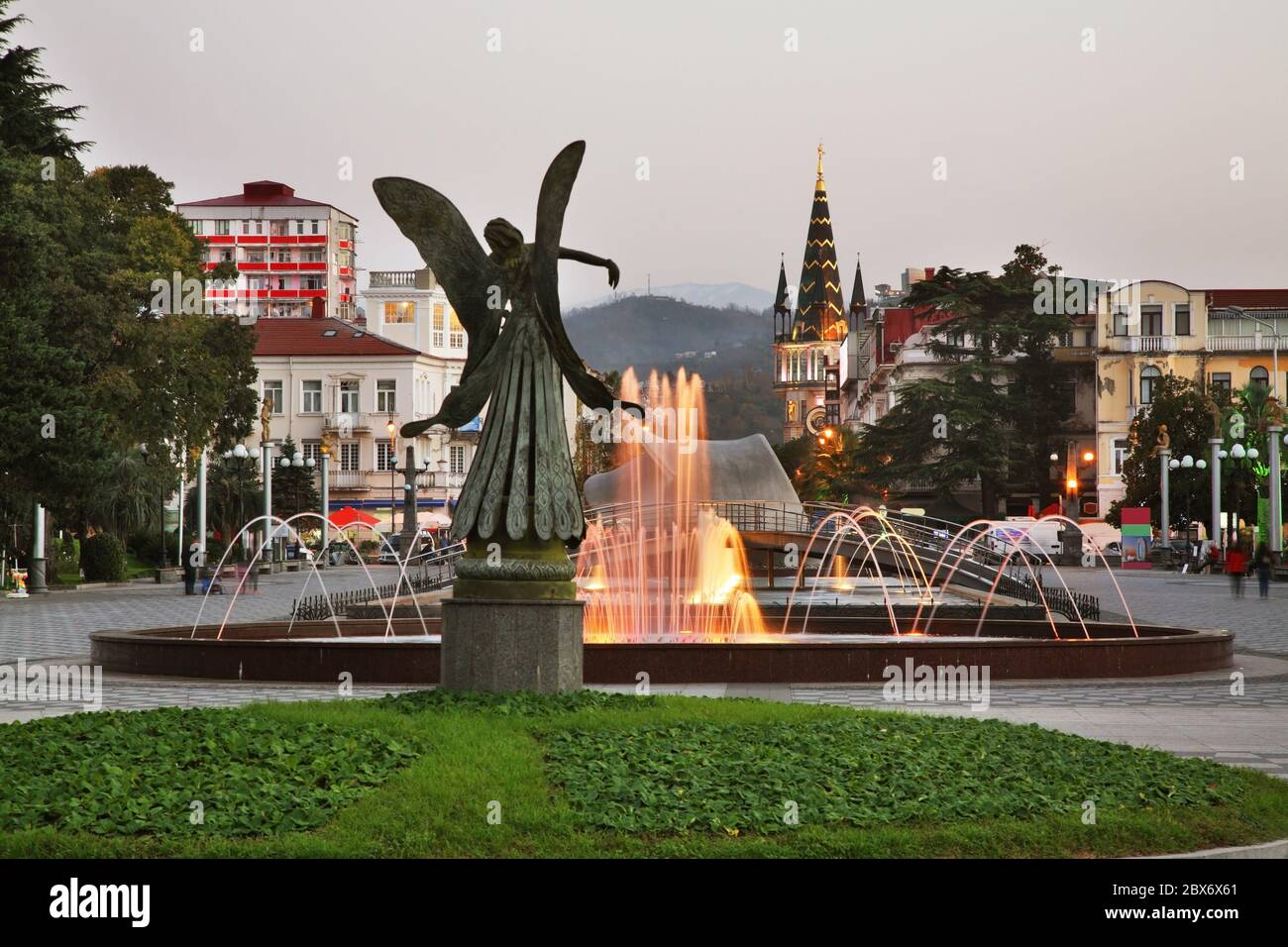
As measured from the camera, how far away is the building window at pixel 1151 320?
83.5 m

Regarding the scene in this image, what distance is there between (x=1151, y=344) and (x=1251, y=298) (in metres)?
9.98

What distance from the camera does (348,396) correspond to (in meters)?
91.9

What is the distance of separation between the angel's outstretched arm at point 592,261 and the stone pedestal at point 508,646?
9.24 feet

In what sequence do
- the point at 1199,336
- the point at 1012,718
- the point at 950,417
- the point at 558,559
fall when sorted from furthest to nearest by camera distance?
the point at 1199,336
the point at 950,417
the point at 1012,718
the point at 558,559

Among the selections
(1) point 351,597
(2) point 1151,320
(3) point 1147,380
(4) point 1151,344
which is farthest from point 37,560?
(2) point 1151,320

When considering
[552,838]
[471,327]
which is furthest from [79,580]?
[552,838]

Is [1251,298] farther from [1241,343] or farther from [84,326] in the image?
[84,326]

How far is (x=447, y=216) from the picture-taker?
492 inches

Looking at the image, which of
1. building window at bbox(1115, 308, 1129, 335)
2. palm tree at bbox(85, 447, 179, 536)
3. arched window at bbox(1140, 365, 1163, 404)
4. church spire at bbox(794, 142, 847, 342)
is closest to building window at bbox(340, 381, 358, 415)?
palm tree at bbox(85, 447, 179, 536)

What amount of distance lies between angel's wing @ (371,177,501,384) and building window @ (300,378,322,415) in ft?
266

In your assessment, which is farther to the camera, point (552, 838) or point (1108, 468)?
point (1108, 468)

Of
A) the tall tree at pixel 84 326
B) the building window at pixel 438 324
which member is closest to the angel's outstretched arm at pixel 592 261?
the tall tree at pixel 84 326
